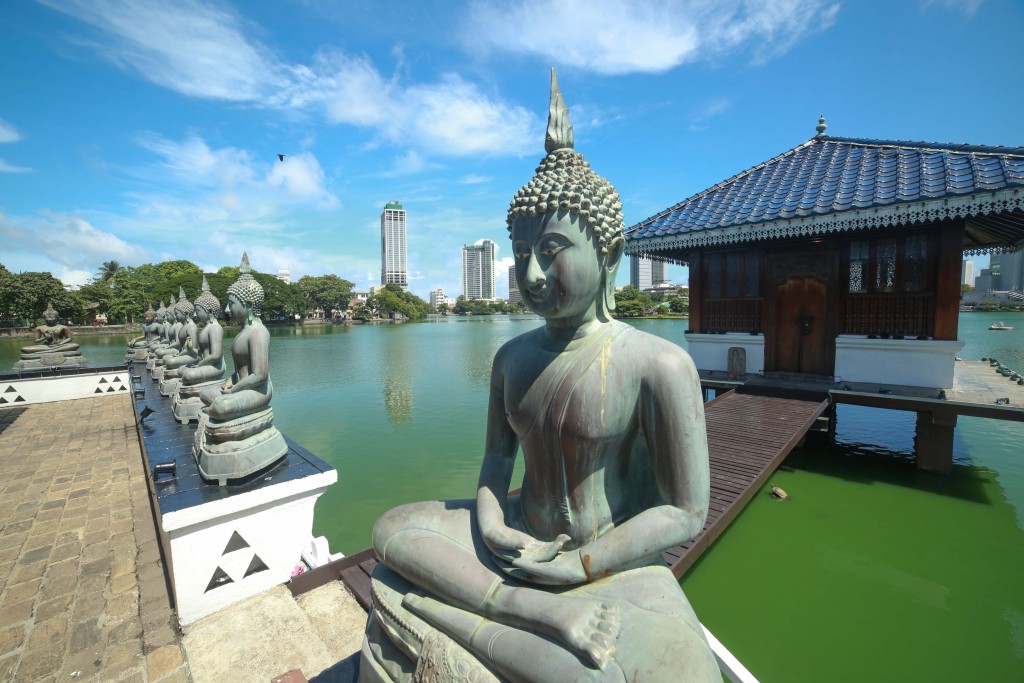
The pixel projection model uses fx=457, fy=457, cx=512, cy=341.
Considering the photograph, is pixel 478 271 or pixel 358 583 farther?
pixel 478 271

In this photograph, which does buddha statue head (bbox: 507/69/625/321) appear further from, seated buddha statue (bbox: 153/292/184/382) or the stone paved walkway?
Result: seated buddha statue (bbox: 153/292/184/382)

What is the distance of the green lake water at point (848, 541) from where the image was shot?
13.5ft

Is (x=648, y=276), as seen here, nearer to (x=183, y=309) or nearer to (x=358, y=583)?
(x=183, y=309)

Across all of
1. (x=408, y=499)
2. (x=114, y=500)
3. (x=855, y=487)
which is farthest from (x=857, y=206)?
(x=114, y=500)

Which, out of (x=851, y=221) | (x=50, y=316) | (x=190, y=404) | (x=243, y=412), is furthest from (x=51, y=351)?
(x=851, y=221)

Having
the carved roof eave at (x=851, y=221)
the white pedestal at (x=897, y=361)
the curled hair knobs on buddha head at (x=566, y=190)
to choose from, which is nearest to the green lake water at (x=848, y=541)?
the white pedestal at (x=897, y=361)

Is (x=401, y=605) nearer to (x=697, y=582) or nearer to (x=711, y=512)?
(x=711, y=512)

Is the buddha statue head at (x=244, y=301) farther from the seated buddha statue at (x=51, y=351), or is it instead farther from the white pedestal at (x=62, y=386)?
the seated buddha statue at (x=51, y=351)

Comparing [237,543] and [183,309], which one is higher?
[183,309]

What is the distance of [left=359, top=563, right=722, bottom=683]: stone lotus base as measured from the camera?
157cm

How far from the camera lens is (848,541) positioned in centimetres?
586

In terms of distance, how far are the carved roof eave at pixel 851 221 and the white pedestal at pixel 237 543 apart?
842 centimetres

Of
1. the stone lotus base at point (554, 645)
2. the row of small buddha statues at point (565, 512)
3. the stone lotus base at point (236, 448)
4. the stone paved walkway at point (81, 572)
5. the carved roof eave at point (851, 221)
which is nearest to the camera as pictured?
the stone lotus base at point (554, 645)

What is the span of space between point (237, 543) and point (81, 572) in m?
2.13
